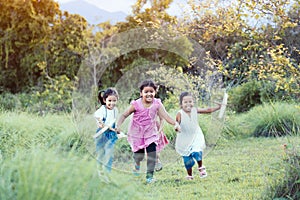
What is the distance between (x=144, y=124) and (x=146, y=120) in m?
0.05

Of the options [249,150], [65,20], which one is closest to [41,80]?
[65,20]

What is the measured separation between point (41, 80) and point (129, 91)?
22.9 feet

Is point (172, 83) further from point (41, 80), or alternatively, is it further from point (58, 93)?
point (41, 80)

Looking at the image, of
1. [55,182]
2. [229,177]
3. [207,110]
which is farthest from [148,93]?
[55,182]

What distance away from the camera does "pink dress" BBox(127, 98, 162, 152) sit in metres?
5.45

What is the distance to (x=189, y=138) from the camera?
5766 millimetres

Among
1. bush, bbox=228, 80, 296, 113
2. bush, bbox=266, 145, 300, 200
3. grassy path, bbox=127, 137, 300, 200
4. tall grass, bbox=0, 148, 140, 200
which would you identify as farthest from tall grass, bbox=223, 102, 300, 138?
tall grass, bbox=0, 148, 140, 200

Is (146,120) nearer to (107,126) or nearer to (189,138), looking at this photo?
(107,126)

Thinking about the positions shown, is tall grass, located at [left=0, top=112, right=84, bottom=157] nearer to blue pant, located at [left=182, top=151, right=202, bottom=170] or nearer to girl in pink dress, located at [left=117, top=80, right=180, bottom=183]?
girl in pink dress, located at [left=117, top=80, right=180, bottom=183]

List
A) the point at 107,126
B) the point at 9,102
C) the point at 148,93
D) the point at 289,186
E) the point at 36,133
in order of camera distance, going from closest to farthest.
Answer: the point at 289,186 < the point at 148,93 < the point at 107,126 < the point at 36,133 < the point at 9,102

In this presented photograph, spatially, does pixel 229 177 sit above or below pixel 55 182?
below

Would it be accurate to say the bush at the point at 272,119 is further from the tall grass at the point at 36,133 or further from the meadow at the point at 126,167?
the tall grass at the point at 36,133

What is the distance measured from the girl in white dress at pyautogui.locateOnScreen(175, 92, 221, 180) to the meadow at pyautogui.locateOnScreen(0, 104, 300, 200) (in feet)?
0.55

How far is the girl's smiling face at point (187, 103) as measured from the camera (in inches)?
228
